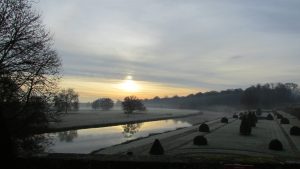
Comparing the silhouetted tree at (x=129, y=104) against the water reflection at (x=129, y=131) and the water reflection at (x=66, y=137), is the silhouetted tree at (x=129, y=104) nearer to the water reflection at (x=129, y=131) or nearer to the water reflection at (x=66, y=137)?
the water reflection at (x=129, y=131)

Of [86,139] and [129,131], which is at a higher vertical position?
[129,131]

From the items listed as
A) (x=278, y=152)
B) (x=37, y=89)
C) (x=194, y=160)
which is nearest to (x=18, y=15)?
(x=37, y=89)

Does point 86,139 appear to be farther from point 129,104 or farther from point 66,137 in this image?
point 129,104

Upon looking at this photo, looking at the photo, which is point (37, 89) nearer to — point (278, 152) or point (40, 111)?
point (40, 111)

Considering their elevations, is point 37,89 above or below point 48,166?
above

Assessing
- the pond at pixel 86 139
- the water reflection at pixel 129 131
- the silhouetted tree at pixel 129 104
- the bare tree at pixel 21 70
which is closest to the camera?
the bare tree at pixel 21 70

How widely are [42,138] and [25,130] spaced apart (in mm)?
1933

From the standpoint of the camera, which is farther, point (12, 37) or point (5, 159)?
point (12, 37)

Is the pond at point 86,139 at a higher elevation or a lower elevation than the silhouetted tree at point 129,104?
lower

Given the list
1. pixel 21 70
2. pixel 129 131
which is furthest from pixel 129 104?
pixel 21 70

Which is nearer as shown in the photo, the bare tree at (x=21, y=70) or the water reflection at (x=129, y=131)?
the bare tree at (x=21, y=70)

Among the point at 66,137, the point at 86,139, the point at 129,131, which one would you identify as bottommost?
the point at 86,139

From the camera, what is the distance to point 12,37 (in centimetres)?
2316

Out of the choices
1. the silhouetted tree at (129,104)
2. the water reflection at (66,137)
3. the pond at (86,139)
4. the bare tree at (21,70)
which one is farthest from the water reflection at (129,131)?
the silhouetted tree at (129,104)
